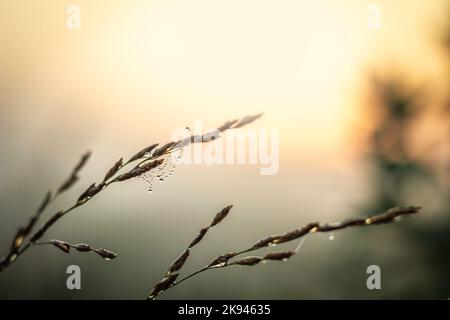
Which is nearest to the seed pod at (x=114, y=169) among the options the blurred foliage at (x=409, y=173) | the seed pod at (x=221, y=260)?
the seed pod at (x=221, y=260)

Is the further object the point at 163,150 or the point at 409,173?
the point at 409,173

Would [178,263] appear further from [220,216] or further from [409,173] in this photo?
[409,173]

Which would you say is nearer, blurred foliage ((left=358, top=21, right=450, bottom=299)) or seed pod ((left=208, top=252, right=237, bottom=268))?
seed pod ((left=208, top=252, right=237, bottom=268))

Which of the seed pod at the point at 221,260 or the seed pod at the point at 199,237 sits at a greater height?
the seed pod at the point at 199,237

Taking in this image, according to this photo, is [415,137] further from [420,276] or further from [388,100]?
[420,276]

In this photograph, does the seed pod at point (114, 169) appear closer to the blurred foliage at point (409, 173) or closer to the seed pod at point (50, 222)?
the seed pod at point (50, 222)

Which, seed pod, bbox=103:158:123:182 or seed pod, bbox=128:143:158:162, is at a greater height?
seed pod, bbox=128:143:158:162

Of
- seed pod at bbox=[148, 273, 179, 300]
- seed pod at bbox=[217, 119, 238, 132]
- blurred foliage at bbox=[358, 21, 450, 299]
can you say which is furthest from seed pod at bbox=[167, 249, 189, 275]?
blurred foliage at bbox=[358, 21, 450, 299]

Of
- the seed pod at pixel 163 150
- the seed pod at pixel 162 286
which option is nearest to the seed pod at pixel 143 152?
the seed pod at pixel 163 150

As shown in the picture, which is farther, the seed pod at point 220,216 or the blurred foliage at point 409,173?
the blurred foliage at point 409,173

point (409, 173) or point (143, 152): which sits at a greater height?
point (143, 152)

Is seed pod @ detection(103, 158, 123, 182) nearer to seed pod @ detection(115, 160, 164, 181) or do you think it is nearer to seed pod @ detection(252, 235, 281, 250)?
seed pod @ detection(115, 160, 164, 181)

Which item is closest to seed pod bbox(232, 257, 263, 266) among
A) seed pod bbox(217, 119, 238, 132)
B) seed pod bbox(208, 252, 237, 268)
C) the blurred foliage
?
seed pod bbox(208, 252, 237, 268)

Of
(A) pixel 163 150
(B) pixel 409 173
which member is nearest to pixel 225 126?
(A) pixel 163 150
